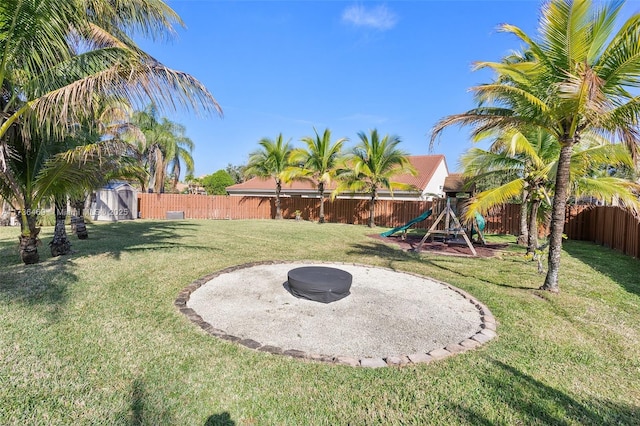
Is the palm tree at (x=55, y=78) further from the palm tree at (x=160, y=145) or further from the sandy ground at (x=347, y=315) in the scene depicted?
the palm tree at (x=160, y=145)

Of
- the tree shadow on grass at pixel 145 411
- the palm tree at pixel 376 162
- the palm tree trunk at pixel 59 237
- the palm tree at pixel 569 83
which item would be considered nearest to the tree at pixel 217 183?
the palm tree at pixel 376 162

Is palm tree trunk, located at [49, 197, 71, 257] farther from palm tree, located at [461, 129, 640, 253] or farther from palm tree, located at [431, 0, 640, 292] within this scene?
palm tree, located at [461, 129, 640, 253]

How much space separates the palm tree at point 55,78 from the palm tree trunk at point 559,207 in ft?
20.4

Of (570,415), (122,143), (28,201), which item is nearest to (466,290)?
(570,415)

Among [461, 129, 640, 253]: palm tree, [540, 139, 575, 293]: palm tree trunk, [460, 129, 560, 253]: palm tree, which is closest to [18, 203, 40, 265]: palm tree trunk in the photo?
[461, 129, 640, 253]: palm tree

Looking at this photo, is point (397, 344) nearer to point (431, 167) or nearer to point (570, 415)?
point (570, 415)

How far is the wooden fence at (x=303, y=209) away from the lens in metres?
18.0

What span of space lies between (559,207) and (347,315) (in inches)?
174

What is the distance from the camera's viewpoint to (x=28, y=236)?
20.5 ft

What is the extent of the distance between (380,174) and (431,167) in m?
8.52

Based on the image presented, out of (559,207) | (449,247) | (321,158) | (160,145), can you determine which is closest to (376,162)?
(321,158)

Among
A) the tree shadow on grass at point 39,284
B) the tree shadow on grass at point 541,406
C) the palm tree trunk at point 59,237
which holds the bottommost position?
the tree shadow on grass at point 541,406

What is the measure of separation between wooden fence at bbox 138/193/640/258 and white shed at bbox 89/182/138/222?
1.16 m

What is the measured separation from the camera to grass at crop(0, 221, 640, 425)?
259 centimetres
